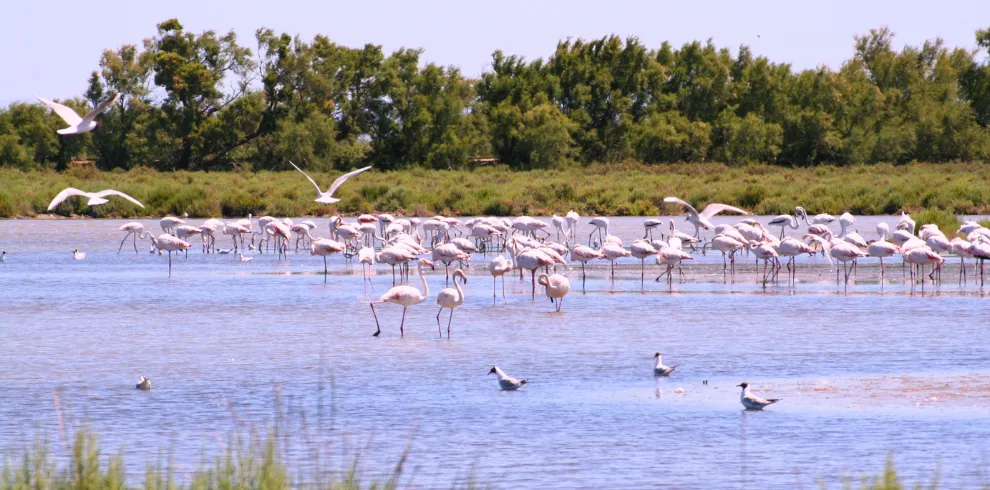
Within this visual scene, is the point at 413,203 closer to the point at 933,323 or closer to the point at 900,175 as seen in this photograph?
the point at 900,175

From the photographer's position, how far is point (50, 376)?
10.8 meters

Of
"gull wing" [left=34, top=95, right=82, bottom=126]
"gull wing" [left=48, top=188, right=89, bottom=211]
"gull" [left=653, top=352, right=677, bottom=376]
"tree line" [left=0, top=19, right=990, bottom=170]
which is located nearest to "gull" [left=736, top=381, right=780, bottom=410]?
"gull" [left=653, top=352, right=677, bottom=376]

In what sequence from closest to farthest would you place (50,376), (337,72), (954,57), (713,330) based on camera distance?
1. (50,376)
2. (713,330)
3. (337,72)
4. (954,57)

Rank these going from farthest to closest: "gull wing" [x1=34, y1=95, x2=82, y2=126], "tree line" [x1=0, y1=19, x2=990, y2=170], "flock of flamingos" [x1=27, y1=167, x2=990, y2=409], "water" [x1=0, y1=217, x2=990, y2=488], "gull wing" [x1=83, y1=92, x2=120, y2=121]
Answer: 1. "tree line" [x1=0, y1=19, x2=990, y2=170]
2. "flock of flamingos" [x1=27, y1=167, x2=990, y2=409]
3. "gull wing" [x1=34, y1=95, x2=82, y2=126]
4. "gull wing" [x1=83, y1=92, x2=120, y2=121]
5. "water" [x1=0, y1=217, x2=990, y2=488]

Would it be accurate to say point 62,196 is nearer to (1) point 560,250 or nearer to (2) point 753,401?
(1) point 560,250

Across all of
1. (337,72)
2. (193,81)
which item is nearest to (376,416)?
(193,81)

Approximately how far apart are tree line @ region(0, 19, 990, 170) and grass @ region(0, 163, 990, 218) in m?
7.42

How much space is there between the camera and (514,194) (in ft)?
152

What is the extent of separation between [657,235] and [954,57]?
46.6m

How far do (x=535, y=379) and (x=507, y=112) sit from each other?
55.2 meters

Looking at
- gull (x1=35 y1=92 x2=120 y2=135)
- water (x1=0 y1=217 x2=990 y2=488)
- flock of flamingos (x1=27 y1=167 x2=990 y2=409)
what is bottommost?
water (x1=0 y1=217 x2=990 y2=488)

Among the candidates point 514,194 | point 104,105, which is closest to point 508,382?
point 104,105

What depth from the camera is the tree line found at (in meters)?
61.0

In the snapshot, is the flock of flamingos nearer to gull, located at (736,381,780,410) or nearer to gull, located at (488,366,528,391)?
gull, located at (488,366,528,391)
